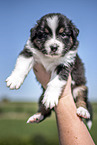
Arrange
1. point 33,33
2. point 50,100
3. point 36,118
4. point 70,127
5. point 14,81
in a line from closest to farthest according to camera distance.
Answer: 1. point 70,127
2. point 50,100
3. point 14,81
4. point 33,33
5. point 36,118

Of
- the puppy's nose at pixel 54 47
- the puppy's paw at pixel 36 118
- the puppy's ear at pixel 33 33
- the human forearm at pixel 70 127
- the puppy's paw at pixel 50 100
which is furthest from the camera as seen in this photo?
the puppy's paw at pixel 36 118

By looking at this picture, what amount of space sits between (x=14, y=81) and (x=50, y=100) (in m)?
0.64

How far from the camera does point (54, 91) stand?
2.80m

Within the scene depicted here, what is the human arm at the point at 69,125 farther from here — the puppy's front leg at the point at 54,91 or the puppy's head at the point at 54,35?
the puppy's head at the point at 54,35

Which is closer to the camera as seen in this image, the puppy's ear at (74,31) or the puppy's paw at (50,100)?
the puppy's paw at (50,100)

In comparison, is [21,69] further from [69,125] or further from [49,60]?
[69,125]

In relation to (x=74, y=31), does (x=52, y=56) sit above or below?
below

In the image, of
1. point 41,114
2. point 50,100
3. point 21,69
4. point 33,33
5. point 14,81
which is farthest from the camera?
point 41,114

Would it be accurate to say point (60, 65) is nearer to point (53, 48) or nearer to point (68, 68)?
point (68, 68)

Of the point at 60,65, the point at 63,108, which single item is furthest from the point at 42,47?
the point at 63,108

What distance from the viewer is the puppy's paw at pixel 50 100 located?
8.83ft

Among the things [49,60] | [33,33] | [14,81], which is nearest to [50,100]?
[14,81]

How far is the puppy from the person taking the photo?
9.29 ft

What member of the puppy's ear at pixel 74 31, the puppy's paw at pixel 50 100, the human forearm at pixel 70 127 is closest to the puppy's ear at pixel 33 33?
the puppy's ear at pixel 74 31
